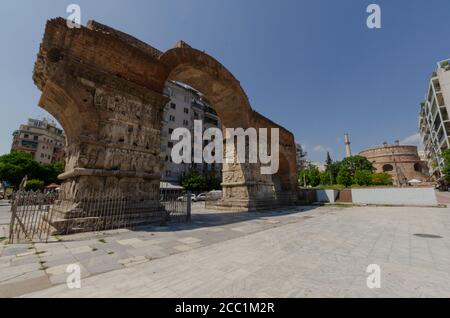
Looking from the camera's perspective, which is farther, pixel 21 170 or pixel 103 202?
pixel 21 170

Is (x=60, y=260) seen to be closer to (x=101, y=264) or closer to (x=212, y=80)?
(x=101, y=264)

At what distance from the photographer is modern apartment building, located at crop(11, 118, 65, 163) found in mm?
48469

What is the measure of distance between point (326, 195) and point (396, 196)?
554 centimetres

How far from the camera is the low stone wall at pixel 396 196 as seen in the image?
15734mm

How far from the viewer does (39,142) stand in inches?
1933

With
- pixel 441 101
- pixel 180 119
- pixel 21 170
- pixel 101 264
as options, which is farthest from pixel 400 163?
pixel 21 170

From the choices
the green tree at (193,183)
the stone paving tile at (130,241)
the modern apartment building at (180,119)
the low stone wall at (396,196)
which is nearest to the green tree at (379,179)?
the low stone wall at (396,196)

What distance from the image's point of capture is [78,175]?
5.88 meters

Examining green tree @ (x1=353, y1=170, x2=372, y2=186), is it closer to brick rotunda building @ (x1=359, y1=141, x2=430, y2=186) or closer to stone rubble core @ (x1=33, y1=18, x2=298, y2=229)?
brick rotunda building @ (x1=359, y1=141, x2=430, y2=186)

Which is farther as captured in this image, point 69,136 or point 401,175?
point 401,175

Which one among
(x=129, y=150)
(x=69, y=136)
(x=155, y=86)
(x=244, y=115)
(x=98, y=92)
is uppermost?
(x=244, y=115)

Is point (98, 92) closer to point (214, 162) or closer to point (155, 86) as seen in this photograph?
point (155, 86)
